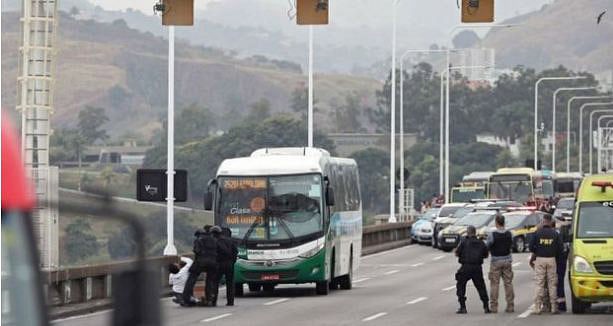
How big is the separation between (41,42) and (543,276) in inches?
349

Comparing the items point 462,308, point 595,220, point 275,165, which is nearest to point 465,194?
point 275,165

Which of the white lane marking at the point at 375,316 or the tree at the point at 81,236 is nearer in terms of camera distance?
the tree at the point at 81,236

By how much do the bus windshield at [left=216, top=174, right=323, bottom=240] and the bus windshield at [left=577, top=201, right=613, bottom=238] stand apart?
7.54 meters

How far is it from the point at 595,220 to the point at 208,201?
361 inches

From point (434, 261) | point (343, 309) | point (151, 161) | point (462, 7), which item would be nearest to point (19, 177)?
point (343, 309)

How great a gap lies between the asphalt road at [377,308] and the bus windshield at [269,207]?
1.36 metres

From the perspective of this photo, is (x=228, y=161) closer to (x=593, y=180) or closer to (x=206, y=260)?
(x=206, y=260)

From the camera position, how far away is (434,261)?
50469mm

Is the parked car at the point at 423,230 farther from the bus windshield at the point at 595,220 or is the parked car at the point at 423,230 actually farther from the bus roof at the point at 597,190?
the bus windshield at the point at 595,220

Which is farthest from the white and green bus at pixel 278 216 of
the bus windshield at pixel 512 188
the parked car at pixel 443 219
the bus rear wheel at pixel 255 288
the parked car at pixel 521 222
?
the bus windshield at pixel 512 188

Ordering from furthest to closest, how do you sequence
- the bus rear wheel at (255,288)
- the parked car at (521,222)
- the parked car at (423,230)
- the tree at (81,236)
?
the parked car at (423,230)
the parked car at (521,222)
the bus rear wheel at (255,288)
the tree at (81,236)

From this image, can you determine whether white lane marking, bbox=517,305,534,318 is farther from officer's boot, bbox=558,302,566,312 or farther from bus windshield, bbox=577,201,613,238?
bus windshield, bbox=577,201,613,238

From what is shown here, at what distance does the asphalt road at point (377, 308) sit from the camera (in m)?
25.6

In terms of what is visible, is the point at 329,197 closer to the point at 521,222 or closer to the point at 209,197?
the point at 209,197
